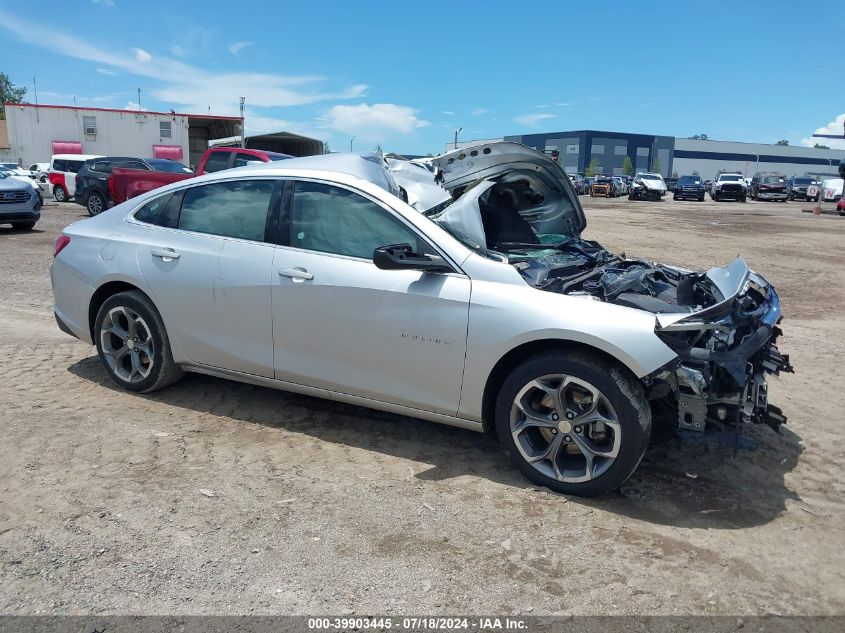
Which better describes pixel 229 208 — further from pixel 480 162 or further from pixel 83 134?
pixel 83 134

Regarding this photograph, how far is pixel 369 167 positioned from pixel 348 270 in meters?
0.93

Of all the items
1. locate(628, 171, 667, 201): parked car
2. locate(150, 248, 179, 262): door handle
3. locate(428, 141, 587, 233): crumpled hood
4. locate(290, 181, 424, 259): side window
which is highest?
locate(628, 171, 667, 201): parked car

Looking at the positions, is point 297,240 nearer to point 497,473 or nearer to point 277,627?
point 497,473

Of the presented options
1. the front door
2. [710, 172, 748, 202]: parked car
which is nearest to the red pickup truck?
the front door

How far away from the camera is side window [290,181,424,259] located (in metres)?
3.82

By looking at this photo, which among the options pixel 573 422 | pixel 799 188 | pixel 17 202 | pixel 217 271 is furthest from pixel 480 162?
pixel 799 188

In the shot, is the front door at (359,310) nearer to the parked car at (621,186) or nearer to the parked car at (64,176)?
the parked car at (64,176)

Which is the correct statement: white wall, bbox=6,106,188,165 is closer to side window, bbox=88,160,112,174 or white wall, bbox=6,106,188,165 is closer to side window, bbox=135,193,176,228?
side window, bbox=88,160,112,174

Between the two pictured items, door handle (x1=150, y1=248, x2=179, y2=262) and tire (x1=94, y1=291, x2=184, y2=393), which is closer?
door handle (x1=150, y1=248, x2=179, y2=262)

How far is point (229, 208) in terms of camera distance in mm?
4312

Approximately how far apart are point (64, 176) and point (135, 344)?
23.3m

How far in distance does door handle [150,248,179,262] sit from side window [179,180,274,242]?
196 millimetres

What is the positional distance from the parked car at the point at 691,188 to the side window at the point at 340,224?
43429 mm

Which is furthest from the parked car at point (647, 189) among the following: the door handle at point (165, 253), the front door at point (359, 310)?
the door handle at point (165, 253)
